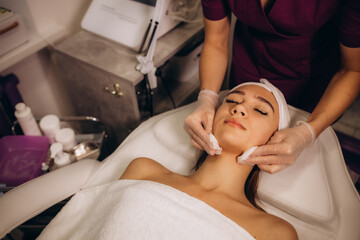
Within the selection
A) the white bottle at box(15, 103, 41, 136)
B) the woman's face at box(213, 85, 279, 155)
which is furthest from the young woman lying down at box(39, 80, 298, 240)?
the white bottle at box(15, 103, 41, 136)

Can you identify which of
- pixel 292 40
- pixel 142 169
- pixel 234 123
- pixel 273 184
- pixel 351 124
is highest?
pixel 292 40

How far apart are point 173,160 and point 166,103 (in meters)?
0.71

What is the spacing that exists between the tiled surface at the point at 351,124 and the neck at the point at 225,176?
1618 mm

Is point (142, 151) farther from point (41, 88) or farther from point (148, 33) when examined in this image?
point (41, 88)

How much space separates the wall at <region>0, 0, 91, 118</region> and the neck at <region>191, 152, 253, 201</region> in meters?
1.27

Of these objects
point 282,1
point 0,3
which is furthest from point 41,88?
point 282,1

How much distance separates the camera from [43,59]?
181 cm

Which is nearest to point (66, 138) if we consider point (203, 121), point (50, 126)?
point (50, 126)

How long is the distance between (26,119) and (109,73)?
49 cm

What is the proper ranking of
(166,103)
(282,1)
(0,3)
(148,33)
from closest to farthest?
(282,1)
(148,33)
(0,3)
(166,103)

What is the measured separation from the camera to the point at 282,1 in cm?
100

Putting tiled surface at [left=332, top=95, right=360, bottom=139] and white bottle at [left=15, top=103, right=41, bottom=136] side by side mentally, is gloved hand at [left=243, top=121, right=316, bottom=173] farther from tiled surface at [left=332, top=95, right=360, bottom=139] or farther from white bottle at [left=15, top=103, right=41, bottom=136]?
tiled surface at [left=332, top=95, right=360, bottom=139]

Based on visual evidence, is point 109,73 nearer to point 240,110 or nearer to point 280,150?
point 240,110

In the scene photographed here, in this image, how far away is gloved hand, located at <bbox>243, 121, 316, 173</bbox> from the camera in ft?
3.11
